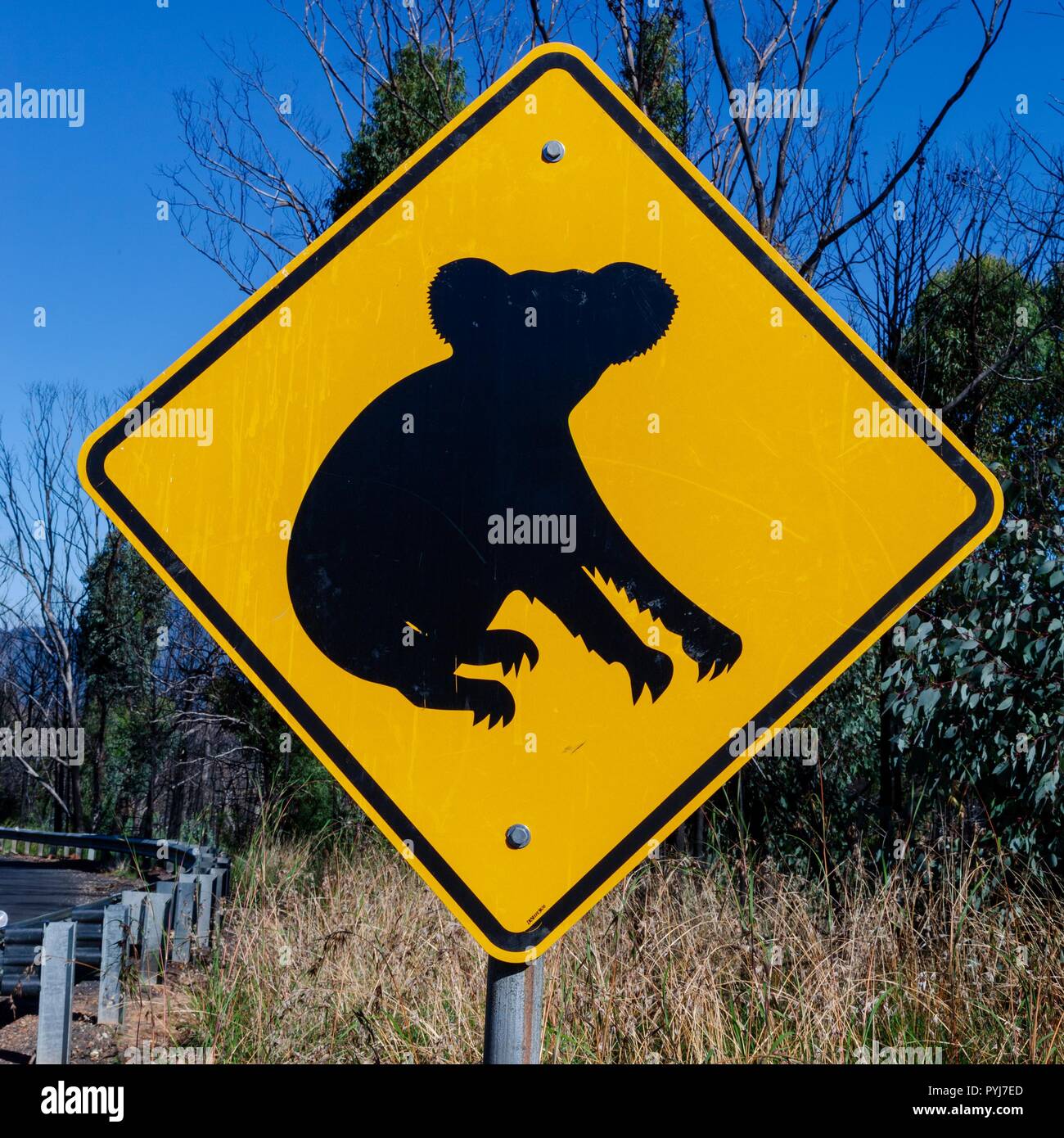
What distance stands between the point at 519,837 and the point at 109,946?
14.2 feet

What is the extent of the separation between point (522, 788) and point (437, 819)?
0.15 m

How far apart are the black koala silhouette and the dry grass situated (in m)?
1.73

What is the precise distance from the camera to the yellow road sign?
159 centimetres

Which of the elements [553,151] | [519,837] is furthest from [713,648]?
[553,151]

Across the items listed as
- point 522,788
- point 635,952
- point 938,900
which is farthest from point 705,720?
point 938,900

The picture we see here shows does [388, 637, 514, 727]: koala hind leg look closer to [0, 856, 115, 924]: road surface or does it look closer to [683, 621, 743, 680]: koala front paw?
[683, 621, 743, 680]: koala front paw

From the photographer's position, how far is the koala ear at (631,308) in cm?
171

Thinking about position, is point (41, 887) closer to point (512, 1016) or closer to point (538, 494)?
point (512, 1016)

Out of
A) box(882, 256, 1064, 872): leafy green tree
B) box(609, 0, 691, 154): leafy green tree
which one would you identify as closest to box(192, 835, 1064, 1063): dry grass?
box(882, 256, 1064, 872): leafy green tree

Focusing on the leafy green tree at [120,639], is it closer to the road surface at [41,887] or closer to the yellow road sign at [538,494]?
the road surface at [41,887]

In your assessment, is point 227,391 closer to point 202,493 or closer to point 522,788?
point 202,493
